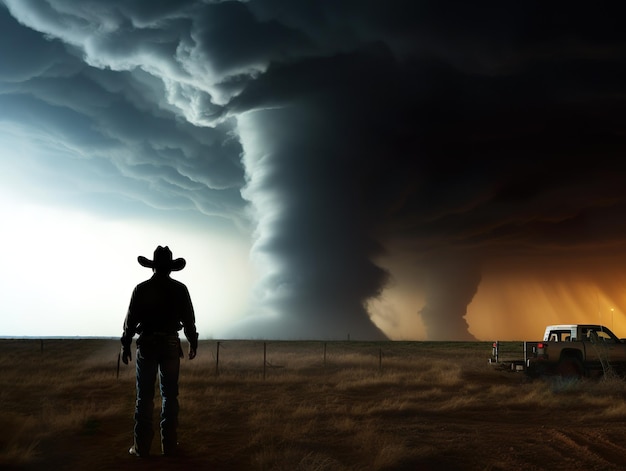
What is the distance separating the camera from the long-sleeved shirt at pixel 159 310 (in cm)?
675

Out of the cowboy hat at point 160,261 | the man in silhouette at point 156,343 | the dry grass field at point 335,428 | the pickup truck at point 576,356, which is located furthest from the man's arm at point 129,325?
the pickup truck at point 576,356

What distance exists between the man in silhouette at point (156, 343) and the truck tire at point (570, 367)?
15.8m

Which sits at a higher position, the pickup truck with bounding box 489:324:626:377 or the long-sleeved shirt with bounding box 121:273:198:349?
the long-sleeved shirt with bounding box 121:273:198:349

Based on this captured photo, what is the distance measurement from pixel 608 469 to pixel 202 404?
8811 millimetres

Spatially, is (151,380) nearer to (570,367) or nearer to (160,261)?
(160,261)

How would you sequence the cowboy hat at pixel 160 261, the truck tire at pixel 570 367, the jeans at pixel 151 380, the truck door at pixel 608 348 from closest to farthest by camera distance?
the jeans at pixel 151 380 → the cowboy hat at pixel 160 261 → the truck tire at pixel 570 367 → the truck door at pixel 608 348

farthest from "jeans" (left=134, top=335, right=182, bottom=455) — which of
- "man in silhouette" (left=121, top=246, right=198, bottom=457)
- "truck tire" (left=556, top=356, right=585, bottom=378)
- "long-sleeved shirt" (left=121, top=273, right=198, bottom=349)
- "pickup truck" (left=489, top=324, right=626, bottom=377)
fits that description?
"truck tire" (left=556, top=356, right=585, bottom=378)

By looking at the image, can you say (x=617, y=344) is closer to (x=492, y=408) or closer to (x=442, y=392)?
(x=442, y=392)

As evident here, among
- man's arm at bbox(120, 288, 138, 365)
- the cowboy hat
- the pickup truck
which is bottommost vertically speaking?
the pickup truck

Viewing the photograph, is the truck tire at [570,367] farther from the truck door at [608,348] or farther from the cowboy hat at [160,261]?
the cowboy hat at [160,261]

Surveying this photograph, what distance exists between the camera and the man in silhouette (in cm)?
669

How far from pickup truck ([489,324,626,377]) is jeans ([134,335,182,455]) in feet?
50.0

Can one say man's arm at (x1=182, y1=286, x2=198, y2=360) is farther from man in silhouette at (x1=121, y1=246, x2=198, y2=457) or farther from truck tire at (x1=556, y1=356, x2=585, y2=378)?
truck tire at (x1=556, y1=356, x2=585, y2=378)

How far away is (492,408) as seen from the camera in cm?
1307
